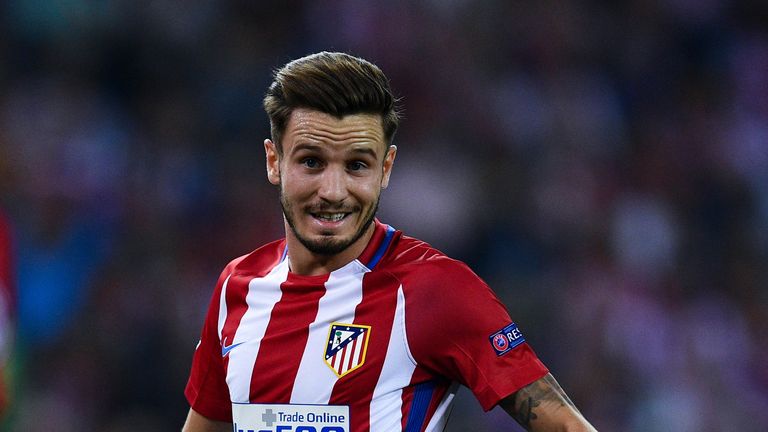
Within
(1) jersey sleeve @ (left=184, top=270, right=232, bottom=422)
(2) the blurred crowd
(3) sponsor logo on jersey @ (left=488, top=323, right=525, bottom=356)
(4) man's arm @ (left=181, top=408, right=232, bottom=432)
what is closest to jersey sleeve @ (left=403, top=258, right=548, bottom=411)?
(3) sponsor logo on jersey @ (left=488, top=323, right=525, bottom=356)

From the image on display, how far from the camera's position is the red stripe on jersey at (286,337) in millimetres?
3270

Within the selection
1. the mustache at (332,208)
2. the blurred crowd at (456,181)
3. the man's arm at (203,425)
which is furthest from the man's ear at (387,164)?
the blurred crowd at (456,181)

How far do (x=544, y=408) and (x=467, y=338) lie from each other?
0.26 meters

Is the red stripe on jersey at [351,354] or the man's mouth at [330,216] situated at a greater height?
the man's mouth at [330,216]

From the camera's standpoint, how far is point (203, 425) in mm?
3744

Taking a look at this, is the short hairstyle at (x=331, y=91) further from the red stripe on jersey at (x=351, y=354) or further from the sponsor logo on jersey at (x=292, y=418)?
the sponsor logo on jersey at (x=292, y=418)

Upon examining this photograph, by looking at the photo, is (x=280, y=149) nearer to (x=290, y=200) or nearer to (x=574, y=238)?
(x=290, y=200)

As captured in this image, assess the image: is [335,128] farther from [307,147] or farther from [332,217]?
[332,217]

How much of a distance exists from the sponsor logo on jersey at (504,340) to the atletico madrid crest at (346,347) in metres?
0.35

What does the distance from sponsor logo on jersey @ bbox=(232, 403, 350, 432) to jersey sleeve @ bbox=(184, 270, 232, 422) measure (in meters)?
0.33

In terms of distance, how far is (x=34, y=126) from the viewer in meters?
9.03

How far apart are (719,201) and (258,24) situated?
393 cm

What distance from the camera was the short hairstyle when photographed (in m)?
3.25

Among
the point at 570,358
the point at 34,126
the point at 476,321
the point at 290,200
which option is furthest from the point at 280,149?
the point at 34,126
